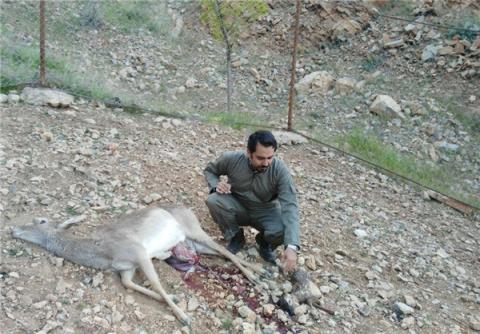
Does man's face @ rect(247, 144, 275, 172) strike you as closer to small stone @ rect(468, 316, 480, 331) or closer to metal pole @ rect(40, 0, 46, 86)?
small stone @ rect(468, 316, 480, 331)

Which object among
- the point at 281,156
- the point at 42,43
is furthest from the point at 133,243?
the point at 42,43

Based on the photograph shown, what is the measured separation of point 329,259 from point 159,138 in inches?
114

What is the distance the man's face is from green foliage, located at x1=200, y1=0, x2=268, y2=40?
6.84 metres

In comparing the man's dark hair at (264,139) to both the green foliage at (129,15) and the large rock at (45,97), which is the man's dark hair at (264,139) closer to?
the large rock at (45,97)

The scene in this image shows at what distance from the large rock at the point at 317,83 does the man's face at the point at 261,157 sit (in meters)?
6.80

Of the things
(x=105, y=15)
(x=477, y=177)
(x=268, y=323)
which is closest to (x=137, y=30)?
(x=105, y=15)

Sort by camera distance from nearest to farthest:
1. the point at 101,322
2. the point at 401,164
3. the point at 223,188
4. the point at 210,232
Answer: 1. the point at 101,322
2. the point at 223,188
3. the point at 210,232
4. the point at 401,164

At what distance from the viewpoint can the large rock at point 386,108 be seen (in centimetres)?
977

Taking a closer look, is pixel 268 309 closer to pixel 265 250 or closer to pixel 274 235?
pixel 274 235

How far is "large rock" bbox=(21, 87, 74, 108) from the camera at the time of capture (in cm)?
698

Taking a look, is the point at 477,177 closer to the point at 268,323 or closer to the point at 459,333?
the point at 459,333

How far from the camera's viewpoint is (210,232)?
17.1 feet

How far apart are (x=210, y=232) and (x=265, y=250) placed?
604 millimetres

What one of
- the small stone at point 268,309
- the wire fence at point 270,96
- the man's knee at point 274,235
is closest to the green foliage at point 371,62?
the wire fence at point 270,96
